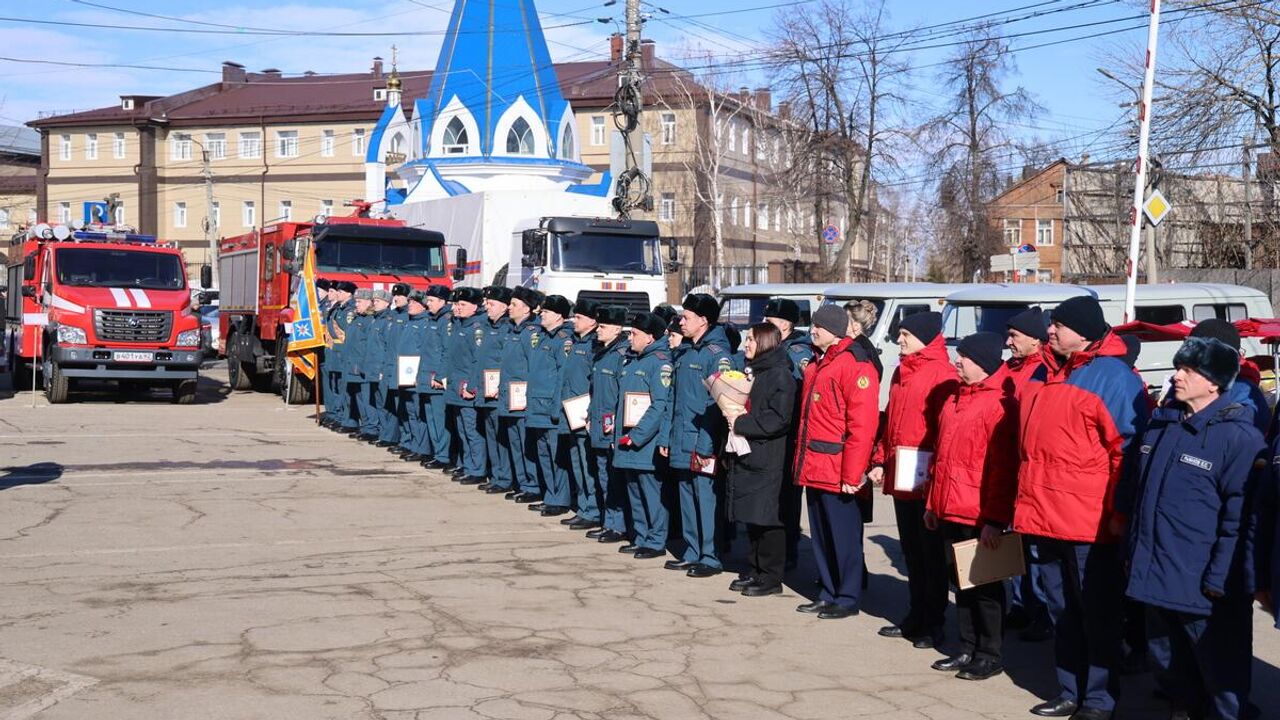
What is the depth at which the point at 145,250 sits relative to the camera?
76.5 ft

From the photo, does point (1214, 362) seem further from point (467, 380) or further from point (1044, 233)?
point (1044, 233)

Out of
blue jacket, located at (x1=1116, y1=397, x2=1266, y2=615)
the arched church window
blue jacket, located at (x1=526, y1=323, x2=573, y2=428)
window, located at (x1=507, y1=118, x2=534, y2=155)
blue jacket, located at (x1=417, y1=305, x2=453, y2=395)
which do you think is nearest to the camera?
blue jacket, located at (x1=1116, y1=397, x2=1266, y2=615)

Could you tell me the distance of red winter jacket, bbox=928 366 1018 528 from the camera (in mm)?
6914

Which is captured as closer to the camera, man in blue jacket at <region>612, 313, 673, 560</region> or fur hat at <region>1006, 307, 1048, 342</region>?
fur hat at <region>1006, 307, 1048, 342</region>

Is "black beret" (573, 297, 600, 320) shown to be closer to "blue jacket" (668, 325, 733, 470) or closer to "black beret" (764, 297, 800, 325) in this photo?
"blue jacket" (668, 325, 733, 470)

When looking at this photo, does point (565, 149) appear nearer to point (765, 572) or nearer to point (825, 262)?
point (825, 262)

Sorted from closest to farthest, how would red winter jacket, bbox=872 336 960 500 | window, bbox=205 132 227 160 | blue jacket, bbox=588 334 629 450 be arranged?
red winter jacket, bbox=872 336 960 500 < blue jacket, bbox=588 334 629 450 < window, bbox=205 132 227 160

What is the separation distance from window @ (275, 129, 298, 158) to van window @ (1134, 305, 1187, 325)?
67.8 m

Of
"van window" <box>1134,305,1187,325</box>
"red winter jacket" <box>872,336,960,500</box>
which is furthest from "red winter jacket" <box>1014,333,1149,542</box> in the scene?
"van window" <box>1134,305,1187,325</box>

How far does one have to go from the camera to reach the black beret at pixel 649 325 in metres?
10.2

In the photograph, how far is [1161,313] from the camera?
18.8 metres

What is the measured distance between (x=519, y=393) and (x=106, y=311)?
12204mm

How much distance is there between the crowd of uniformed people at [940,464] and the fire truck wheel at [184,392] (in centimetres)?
1103

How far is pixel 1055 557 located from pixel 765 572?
115 inches
